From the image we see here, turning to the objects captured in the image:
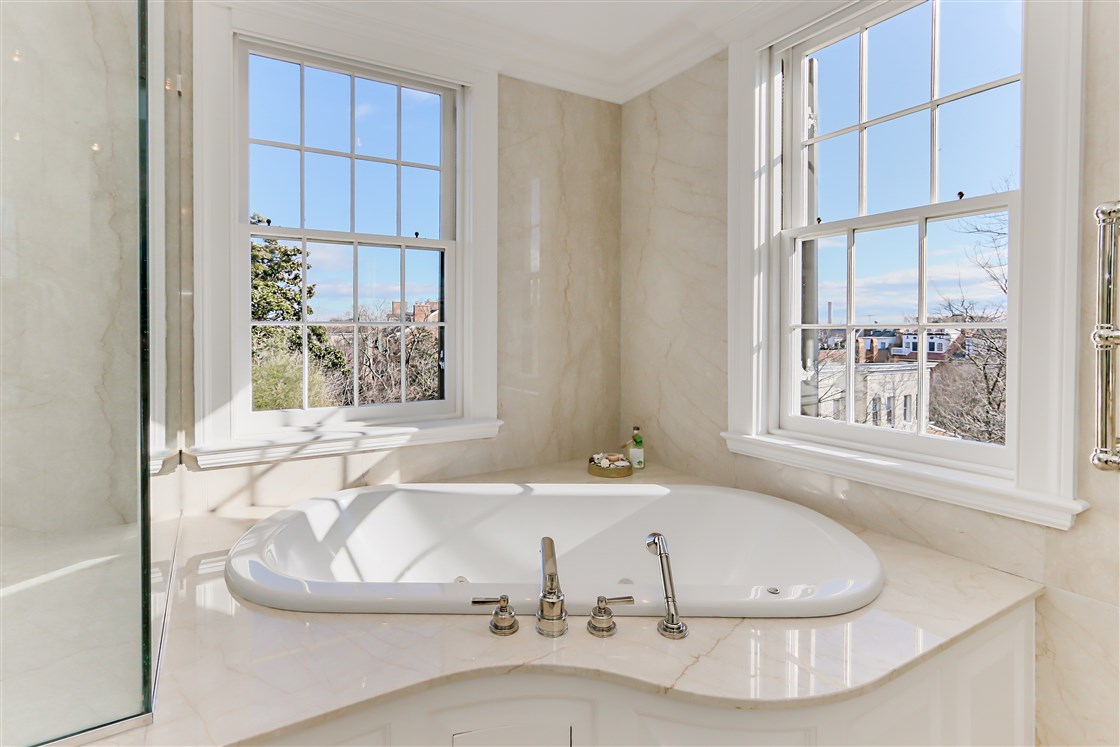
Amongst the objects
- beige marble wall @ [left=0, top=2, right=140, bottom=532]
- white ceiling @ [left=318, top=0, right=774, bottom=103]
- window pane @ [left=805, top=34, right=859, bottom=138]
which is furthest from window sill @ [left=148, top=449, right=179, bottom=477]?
window pane @ [left=805, top=34, right=859, bottom=138]

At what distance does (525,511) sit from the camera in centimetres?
218

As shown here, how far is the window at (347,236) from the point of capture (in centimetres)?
219

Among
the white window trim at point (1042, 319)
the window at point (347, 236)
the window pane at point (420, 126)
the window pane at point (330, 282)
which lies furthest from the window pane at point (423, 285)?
the white window trim at point (1042, 319)

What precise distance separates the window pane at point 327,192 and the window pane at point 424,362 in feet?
1.62

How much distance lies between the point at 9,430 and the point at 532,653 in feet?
2.94

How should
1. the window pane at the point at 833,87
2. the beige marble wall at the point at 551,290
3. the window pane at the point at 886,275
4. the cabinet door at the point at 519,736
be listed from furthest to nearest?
1. the beige marble wall at the point at 551,290
2. the window pane at the point at 833,87
3. the window pane at the point at 886,275
4. the cabinet door at the point at 519,736

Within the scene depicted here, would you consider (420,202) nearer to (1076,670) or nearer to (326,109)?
(326,109)

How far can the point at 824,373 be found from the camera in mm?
2119

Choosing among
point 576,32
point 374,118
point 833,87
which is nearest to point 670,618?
point 833,87

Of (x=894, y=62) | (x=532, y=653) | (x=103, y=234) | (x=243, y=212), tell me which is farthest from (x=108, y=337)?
(x=894, y=62)

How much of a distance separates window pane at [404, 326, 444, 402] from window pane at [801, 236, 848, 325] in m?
1.44

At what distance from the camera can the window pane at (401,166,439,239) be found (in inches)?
97.0

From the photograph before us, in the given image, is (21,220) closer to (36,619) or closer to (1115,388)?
(36,619)

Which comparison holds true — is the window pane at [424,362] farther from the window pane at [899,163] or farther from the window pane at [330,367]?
the window pane at [899,163]
